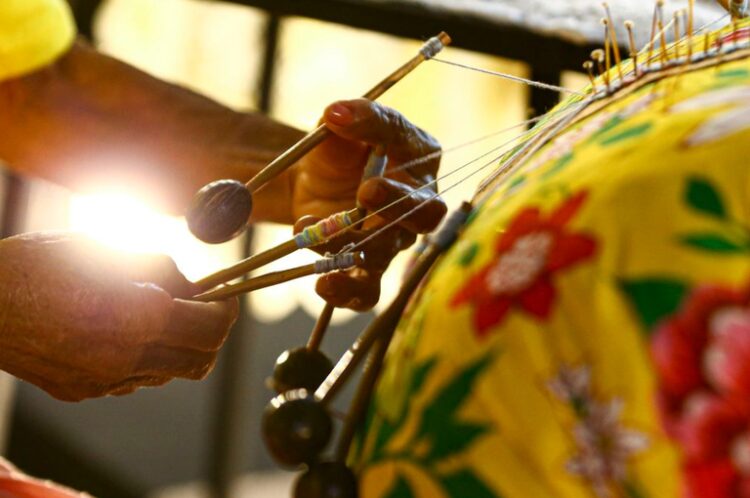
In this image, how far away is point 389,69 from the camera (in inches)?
103

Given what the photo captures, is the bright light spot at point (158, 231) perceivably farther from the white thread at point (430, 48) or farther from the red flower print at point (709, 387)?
the red flower print at point (709, 387)

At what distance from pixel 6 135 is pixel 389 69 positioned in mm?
1365

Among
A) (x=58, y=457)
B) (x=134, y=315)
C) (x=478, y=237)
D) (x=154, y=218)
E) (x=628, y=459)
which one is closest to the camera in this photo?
(x=628, y=459)

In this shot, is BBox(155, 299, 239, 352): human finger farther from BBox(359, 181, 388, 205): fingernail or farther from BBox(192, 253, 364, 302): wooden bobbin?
BBox(359, 181, 388, 205): fingernail

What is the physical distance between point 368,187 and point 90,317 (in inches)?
8.6

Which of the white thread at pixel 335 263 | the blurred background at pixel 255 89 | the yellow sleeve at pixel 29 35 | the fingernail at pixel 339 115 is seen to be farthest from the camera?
the blurred background at pixel 255 89

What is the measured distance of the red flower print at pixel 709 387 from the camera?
1.41 feet

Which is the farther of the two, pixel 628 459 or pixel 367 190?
pixel 367 190

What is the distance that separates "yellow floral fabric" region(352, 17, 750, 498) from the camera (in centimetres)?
44

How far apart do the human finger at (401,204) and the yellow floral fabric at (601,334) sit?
0.62ft

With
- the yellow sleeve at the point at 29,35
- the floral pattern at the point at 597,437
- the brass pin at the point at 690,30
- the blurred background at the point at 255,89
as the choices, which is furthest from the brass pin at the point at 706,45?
the blurred background at the point at 255,89

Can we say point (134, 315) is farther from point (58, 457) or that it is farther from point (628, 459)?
point (58, 457)


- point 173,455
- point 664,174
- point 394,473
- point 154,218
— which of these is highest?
point 664,174

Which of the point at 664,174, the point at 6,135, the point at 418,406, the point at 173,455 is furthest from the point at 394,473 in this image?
the point at 173,455
